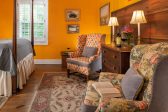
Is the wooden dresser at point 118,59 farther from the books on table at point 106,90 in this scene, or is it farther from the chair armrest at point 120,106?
the chair armrest at point 120,106

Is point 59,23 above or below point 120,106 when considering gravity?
above

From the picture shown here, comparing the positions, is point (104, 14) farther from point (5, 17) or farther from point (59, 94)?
point (59, 94)

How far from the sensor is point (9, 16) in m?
7.39

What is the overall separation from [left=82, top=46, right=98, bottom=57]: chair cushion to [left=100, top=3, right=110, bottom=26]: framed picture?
3.70ft

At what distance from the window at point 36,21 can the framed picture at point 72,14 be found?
2.29ft

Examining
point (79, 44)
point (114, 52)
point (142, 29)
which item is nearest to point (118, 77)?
point (114, 52)

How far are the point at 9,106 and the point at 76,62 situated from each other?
82.9 inches

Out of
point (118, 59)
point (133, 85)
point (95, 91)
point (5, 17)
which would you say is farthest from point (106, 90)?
point (5, 17)

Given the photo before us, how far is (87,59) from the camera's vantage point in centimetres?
516

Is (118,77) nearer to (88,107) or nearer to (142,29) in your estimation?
(88,107)

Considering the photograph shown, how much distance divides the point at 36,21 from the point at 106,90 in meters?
5.69

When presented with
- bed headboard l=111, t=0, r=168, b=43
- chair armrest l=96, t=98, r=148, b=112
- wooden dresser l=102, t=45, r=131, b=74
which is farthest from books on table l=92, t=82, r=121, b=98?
bed headboard l=111, t=0, r=168, b=43

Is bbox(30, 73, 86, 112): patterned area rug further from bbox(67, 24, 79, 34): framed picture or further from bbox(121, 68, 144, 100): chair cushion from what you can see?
bbox(67, 24, 79, 34): framed picture

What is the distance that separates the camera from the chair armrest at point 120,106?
5.81 ft
